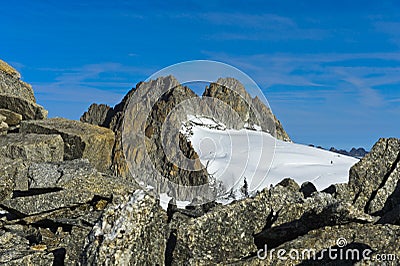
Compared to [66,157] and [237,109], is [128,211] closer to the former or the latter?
[66,157]

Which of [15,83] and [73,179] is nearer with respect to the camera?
[73,179]

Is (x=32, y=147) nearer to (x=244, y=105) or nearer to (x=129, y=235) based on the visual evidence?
(x=129, y=235)

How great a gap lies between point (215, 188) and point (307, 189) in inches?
563

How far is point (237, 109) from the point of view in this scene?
168 feet

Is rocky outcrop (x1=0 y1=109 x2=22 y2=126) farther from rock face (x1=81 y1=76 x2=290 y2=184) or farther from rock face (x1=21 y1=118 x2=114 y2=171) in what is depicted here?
rock face (x1=81 y1=76 x2=290 y2=184)

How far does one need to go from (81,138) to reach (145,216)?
11257 mm

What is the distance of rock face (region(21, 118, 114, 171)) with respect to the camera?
17797 mm

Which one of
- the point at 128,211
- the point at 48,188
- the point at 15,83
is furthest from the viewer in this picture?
the point at 15,83

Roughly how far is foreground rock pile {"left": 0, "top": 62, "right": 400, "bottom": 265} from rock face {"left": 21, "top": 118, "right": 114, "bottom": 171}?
0.04m

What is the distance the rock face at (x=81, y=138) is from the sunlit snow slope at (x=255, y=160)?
8451mm

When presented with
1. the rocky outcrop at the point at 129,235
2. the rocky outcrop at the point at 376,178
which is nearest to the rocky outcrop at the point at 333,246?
the rocky outcrop at the point at 129,235

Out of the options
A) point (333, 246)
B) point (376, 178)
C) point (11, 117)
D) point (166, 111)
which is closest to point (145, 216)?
point (333, 246)

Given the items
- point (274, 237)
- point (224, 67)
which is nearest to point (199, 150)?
point (224, 67)

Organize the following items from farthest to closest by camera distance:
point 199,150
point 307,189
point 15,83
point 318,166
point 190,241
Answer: point 199,150 < point 318,166 < point 15,83 < point 307,189 < point 190,241
